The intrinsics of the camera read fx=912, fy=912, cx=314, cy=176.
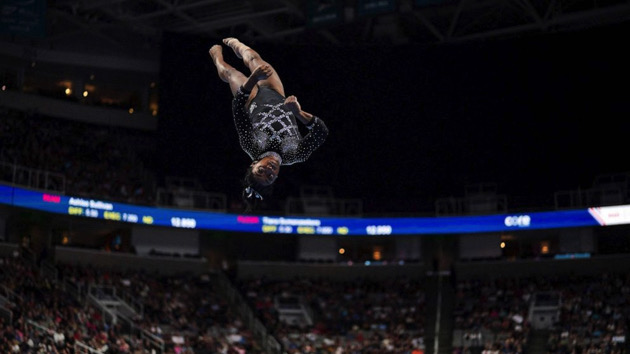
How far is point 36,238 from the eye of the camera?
38156mm

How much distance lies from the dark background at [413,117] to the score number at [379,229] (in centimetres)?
102

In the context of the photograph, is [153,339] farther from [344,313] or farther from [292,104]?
[292,104]

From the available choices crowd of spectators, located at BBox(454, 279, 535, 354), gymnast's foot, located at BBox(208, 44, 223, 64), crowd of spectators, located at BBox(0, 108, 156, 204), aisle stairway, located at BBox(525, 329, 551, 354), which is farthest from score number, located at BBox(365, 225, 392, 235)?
A: gymnast's foot, located at BBox(208, 44, 223, 64)

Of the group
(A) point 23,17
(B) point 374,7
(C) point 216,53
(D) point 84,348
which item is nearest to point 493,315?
(B) point 374,7

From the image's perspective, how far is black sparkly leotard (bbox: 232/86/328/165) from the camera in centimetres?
1173

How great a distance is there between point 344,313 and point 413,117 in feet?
31.0

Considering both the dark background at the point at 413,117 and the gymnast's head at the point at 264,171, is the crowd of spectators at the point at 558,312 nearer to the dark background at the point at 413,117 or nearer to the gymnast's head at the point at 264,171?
the dark background at the point at 413,117

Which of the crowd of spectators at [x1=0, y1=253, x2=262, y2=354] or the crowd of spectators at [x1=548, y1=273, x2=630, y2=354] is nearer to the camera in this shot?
the crowd of spectators at [x1=0, y1=253, x2=262, y2=354]

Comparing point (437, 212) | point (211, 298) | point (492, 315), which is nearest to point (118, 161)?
point (211, 298)

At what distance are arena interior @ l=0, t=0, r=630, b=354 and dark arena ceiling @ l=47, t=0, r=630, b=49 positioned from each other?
0.15 metres

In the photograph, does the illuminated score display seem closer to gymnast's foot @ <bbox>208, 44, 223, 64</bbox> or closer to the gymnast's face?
gymnast's foot @ <bbox>208, 44, 223, 64</bbox>

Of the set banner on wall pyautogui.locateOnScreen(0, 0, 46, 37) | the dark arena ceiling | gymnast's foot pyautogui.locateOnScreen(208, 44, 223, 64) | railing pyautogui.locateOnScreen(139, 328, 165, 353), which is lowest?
railing pyautogui.locateOnScreen(139, 328, 165, 353)

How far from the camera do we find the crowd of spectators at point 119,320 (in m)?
28.4

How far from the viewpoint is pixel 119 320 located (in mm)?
33625
